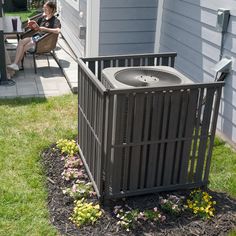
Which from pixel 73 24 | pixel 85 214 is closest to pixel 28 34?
pixel 73 24

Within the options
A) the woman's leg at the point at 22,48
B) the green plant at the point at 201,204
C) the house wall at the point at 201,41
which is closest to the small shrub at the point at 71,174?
the green plant at the point at 201,204

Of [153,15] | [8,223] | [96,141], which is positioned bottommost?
[8,223]

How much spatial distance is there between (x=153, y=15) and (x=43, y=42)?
6.54 feet

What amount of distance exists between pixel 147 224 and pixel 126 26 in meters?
3.99

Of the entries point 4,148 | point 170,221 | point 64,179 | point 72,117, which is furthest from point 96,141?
point 72,117

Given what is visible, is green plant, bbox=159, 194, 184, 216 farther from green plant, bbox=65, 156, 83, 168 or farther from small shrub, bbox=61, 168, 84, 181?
green plant, bbox=65, 156, 83, 168

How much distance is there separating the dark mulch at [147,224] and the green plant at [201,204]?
0.05 metres

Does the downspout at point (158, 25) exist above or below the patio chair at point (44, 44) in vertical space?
above

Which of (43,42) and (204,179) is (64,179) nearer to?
(204,179)

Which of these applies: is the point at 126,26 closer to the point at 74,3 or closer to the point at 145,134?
the point at 74,3

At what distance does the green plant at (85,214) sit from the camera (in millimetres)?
3196

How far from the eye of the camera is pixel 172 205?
333cm

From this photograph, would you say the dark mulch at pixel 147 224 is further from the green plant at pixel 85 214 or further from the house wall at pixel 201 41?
the house wall at pixel 201 41

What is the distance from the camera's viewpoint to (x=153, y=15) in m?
6.46
